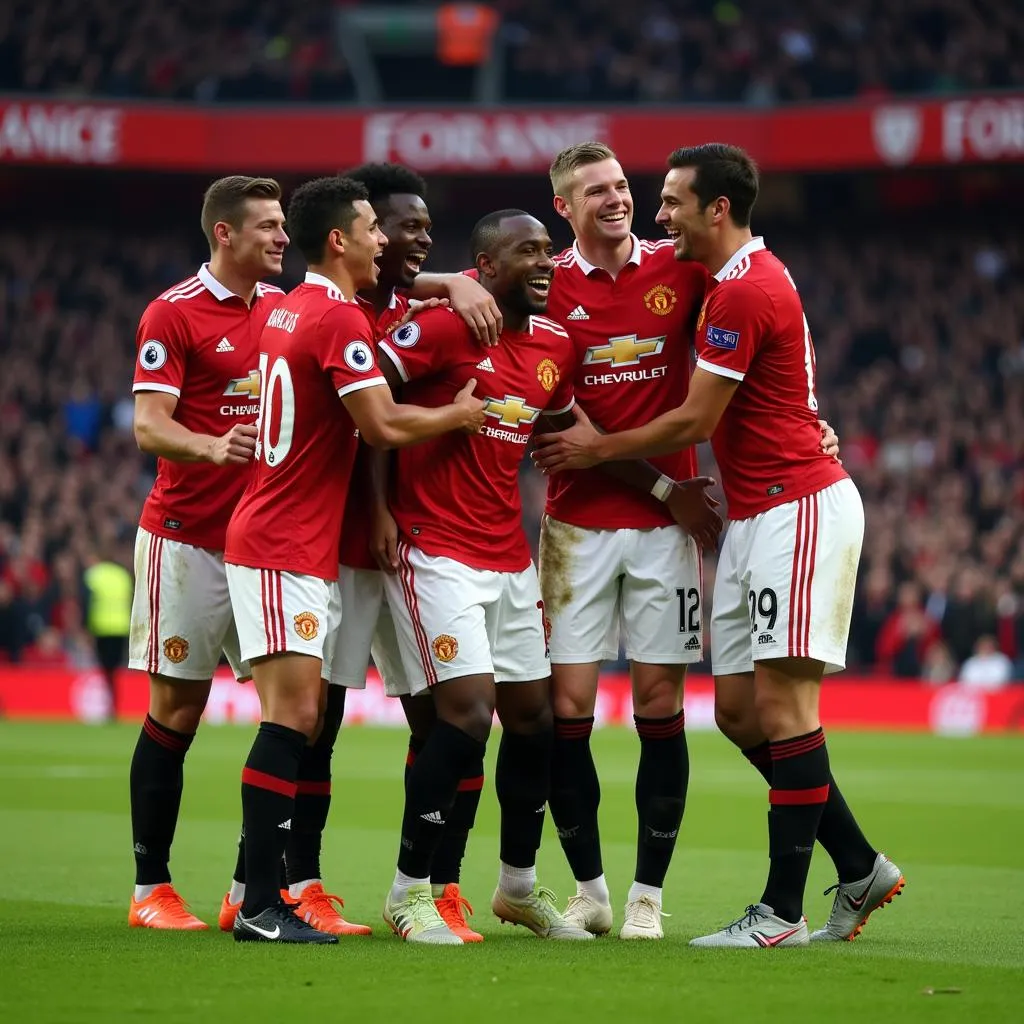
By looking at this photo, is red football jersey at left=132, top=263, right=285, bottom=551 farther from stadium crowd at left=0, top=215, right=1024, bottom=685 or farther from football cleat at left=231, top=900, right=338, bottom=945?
stadium crowd at left=0, top=215, right=1024, bottom=685

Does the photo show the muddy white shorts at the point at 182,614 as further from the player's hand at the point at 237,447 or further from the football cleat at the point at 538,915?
the football cleat at the point at 538,915

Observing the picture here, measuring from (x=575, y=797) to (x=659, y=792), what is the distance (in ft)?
1.05

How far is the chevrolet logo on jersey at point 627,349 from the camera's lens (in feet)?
22.3

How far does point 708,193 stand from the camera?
21.2 ft

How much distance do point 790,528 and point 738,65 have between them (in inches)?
938

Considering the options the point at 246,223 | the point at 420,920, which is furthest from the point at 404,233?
the point at 420,920

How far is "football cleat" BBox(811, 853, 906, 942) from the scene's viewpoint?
6.60m

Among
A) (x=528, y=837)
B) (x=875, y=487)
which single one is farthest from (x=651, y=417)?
(x=875, y=487)

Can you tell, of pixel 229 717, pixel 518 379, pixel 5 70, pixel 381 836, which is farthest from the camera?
pixel 5 70

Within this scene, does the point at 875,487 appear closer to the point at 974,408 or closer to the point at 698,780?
the point at 974,408

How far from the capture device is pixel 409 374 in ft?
20.8

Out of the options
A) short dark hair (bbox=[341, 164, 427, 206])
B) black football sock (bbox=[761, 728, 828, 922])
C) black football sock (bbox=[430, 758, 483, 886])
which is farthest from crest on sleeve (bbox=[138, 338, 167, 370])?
black football sock (bbox=[761, 728, 828, 922])

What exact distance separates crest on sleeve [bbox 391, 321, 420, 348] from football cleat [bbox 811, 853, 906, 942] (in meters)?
2.55

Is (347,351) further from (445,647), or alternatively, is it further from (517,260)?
(445,647)
